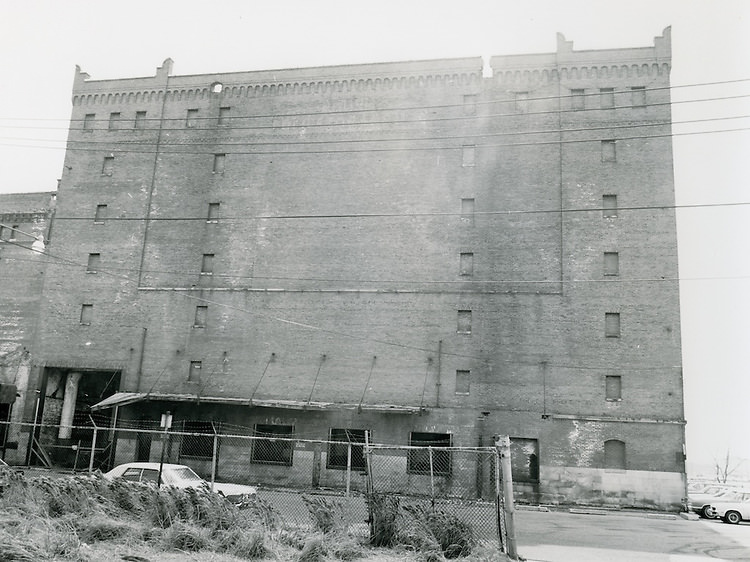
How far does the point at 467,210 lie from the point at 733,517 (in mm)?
18060

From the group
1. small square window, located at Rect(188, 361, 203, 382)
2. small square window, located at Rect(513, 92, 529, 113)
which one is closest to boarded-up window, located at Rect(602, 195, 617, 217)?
small square window, located at Rect(513, 92, 529, 113)

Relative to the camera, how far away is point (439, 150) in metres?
36.6

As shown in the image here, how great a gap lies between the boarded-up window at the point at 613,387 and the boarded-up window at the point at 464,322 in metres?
6.84

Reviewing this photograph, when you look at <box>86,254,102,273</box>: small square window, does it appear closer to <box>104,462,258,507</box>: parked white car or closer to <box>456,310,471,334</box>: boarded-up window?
<box>456,310,471,334</box>: boarded-up window

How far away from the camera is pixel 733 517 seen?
83.8ft

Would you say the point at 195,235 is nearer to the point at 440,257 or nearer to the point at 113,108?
the point at 113,108

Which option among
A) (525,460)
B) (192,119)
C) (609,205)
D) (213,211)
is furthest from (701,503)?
(192,119)

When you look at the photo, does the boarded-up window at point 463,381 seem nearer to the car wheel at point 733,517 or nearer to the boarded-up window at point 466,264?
the boarded-up window at point 466,264

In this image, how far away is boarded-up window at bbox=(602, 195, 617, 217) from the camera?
34.0 m

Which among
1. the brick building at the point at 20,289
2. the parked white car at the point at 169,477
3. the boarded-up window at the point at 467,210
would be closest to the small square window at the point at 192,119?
the brick building at the point at 20,289

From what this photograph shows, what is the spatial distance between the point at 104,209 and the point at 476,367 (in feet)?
76.4

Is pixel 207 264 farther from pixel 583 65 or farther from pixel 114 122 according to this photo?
pixel 583 65

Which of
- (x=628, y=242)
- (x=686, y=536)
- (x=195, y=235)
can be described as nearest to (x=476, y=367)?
(x=628, y=242)

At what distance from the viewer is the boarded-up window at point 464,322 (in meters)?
34.2
